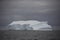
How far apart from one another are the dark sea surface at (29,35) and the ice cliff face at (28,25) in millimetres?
84

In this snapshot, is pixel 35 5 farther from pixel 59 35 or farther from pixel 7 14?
pixel 59 35

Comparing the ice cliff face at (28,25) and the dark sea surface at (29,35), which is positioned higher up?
the ice cliff face at (28,25)

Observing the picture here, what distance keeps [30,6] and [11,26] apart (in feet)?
2.02

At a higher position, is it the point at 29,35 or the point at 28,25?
the point at 28,25

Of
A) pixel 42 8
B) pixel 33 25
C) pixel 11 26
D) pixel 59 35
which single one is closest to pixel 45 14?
pixel 42 8

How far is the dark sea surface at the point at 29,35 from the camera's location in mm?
2445

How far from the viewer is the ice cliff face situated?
2.47 metres

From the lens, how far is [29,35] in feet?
8.05

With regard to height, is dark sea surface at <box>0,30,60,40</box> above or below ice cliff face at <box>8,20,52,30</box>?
below

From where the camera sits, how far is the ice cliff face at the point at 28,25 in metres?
2.47

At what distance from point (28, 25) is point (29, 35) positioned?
0.22m

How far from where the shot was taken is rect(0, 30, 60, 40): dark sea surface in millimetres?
2445

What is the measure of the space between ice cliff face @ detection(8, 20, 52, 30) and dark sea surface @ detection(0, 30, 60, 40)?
0.08 metres

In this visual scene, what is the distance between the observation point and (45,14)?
2.51 metres
